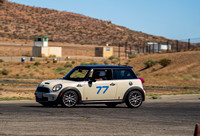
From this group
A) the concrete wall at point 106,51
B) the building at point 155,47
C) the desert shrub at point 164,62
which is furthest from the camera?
the concrete wall at point 106,51

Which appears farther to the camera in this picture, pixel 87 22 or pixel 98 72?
pixel 87 22

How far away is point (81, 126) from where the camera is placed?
10461mm

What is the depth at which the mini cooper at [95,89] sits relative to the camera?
14898mm

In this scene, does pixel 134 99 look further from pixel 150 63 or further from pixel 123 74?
pixel 150 63

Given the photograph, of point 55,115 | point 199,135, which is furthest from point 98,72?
point 199,135

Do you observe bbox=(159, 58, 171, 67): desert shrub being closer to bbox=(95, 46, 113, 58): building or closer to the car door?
bbox=(95, 46, 113, 58): building

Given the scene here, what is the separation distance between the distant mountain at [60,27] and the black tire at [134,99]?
101 meters

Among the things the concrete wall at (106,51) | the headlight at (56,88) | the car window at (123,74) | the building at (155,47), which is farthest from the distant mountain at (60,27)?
the headlight at (56,88)

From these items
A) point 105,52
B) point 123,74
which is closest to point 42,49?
point 105,52

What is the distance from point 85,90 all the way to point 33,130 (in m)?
5.72

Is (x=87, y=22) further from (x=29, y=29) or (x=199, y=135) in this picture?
(x=199, y=135)

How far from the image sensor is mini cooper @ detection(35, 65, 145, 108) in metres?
14.9

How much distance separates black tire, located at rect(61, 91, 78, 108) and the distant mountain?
101 m

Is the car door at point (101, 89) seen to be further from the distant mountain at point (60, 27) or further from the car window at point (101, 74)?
the distant mountain at point (60, 27)
